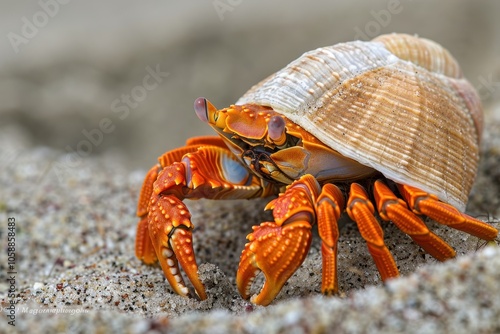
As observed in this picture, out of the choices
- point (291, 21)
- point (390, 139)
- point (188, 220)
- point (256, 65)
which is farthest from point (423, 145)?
point (291, 21)

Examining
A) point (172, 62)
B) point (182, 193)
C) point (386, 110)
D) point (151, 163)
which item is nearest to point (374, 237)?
point (386, 110)

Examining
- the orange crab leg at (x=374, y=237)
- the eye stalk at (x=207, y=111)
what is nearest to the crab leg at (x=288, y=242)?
the orange crab leg at (x=374, y=237)

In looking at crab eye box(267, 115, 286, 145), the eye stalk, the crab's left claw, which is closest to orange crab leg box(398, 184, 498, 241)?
the crab's left claw

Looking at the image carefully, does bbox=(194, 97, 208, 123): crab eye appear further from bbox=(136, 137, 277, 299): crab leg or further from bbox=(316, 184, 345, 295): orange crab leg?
bbox=(316, 184, 345, 295): orange crab leg

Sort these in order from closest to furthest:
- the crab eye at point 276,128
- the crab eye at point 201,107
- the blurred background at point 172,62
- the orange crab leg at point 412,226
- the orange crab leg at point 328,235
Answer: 1. the orange crab leg at point 328,235
2. the orange crab leg at point 412,226
3. the crab eye at point 276,128
4. the crab eye at point 201,107
5. the blurred background at point 172,62

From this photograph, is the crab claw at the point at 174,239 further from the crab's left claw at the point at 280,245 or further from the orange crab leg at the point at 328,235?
the orange crab leg at the point at 328,235

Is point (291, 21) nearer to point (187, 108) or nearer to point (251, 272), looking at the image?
point (187, 108)
